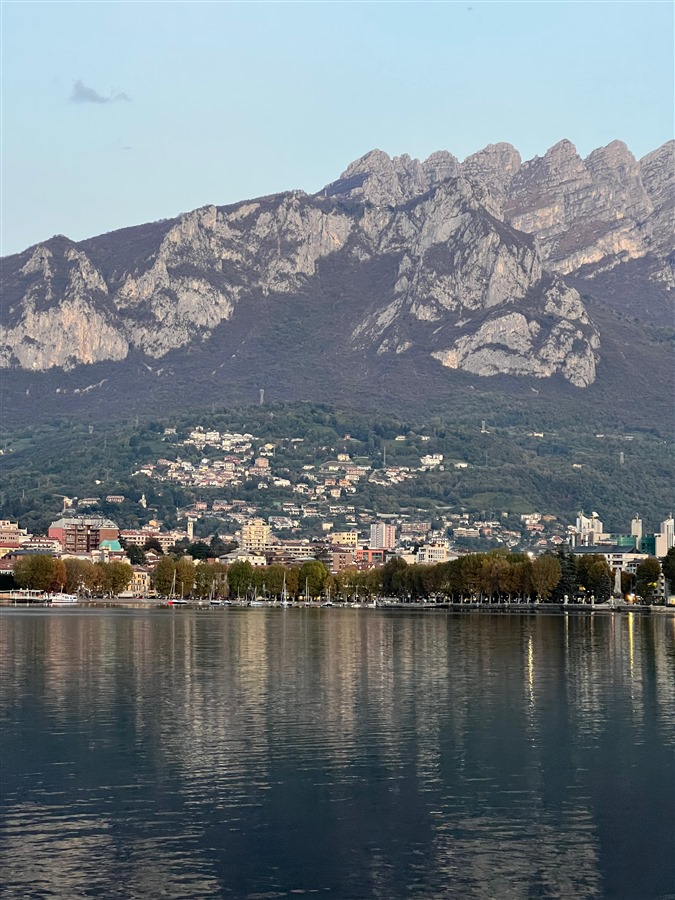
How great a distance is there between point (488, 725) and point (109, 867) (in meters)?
23.3

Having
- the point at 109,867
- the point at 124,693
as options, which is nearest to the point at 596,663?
the point at 124,693

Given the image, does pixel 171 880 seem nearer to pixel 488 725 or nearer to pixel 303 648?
pixel 488 725

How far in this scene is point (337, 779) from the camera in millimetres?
46000

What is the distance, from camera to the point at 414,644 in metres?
104

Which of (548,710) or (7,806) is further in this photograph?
(548,710)

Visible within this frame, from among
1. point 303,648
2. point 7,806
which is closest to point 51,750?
point 7,806

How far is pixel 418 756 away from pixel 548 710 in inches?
518

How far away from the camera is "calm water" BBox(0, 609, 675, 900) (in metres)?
36.0

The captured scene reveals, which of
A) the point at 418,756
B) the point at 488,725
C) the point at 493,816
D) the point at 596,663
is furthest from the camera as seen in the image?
the point at 596,663

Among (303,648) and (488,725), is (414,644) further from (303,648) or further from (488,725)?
(488,725)

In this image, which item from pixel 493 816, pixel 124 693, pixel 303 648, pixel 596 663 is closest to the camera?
pixel 493 816

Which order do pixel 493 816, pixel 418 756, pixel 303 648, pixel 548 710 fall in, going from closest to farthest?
pixel 493 816 < pixel 418 756 < pixel 548 710 < pixel 303 648

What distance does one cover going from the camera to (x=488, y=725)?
57.1m

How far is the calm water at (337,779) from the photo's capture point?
35969 mm
